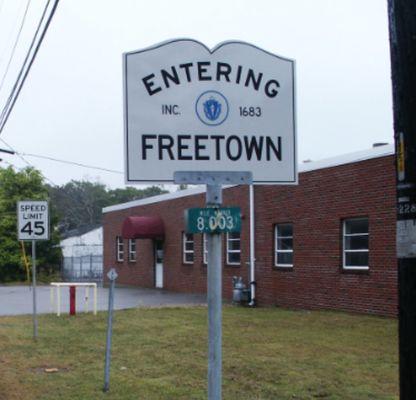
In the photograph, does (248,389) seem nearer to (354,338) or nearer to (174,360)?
(174,360)

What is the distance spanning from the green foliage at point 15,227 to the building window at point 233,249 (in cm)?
2441

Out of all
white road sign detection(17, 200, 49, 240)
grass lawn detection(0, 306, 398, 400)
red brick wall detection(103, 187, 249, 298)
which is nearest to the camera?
grass lawn detection(0, 306, 398, 400)

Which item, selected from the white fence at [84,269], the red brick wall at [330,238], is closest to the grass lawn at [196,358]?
the red brick wall at [330,238]

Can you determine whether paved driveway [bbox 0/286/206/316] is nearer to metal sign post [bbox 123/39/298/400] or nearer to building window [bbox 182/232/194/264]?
building window [bbox 182/232/194/264]

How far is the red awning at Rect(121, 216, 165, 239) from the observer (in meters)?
29.7

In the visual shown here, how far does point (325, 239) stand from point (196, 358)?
343 inches

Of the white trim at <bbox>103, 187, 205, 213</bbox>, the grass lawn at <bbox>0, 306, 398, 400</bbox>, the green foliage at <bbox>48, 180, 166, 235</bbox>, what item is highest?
the green foliage at <bbox>48, 180, 166, 235</bbox>

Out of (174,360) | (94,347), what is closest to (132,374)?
(174,360)

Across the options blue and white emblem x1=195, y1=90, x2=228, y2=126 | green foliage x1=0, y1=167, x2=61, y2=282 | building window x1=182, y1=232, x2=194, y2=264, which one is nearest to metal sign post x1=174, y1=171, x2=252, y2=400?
blue and white emblem x1=195, y1=90, x2=228, y2=126

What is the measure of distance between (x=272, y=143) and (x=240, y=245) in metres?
18.9

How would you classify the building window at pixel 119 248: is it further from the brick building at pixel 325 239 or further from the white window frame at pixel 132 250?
the brick building at pixel 325 239

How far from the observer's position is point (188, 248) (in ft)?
92.5

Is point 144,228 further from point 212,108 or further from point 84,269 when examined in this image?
point 212,108

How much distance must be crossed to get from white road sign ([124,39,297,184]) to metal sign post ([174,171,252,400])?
6cm
